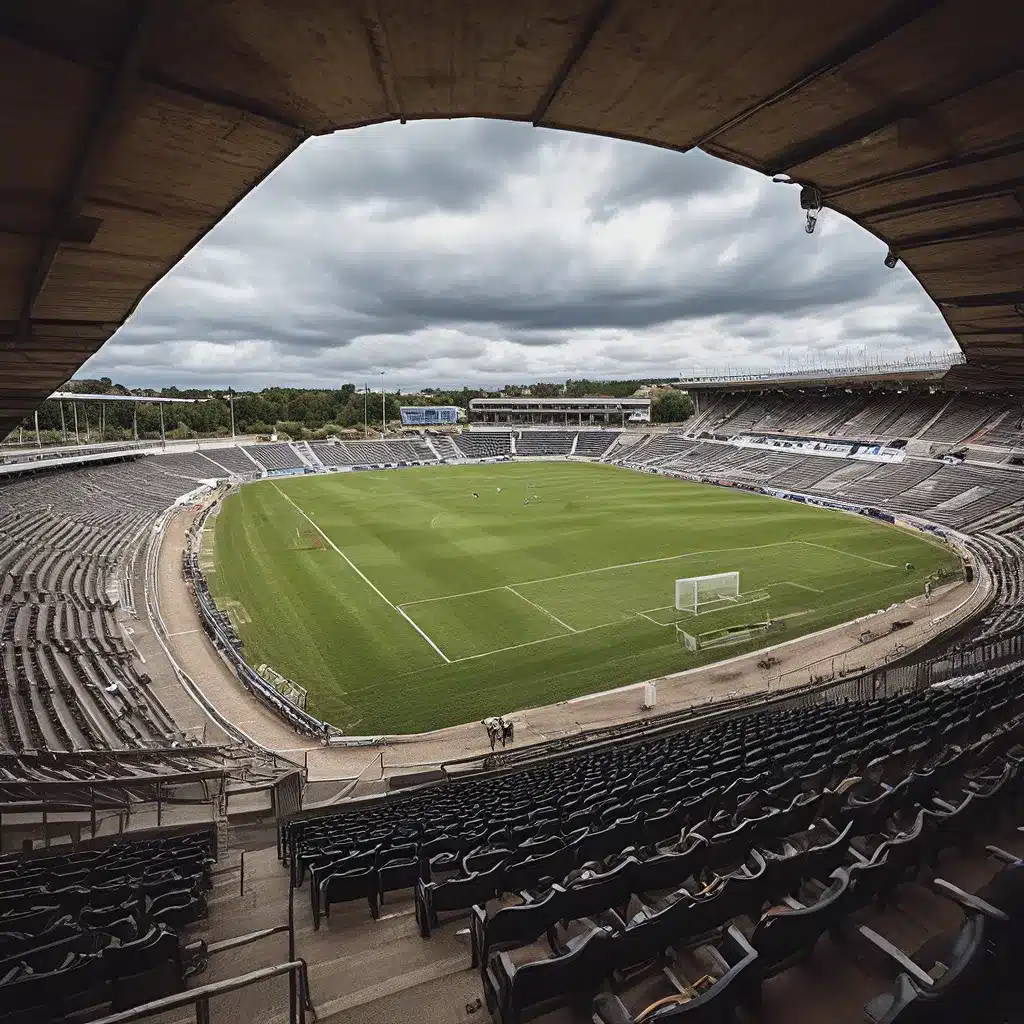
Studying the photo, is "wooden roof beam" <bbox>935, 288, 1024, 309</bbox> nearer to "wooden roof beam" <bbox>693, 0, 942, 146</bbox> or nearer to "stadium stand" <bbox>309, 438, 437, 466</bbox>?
"wooden roof beam" <bbox>693, 0, 942, 146</bbox>

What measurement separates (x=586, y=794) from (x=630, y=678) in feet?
43.4

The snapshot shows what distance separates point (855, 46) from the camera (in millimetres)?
3092

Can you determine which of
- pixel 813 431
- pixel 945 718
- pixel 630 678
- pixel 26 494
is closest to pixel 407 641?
pixel 630 678

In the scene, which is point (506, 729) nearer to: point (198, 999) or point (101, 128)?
point (198, 999)

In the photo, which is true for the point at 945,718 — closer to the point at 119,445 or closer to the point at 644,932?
the point at 644,932

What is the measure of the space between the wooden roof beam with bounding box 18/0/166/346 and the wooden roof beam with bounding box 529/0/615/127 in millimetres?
1830

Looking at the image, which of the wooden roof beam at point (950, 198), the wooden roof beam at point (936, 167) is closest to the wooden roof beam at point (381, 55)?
the wooden roof beam at point (936, 167)

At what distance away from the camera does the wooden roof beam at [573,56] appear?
289cm

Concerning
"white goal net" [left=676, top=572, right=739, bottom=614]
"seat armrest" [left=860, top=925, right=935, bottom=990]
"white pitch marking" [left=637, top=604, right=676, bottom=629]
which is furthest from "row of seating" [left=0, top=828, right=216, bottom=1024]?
"white goal net" [left=676, top=572, right=739, bottom=614]

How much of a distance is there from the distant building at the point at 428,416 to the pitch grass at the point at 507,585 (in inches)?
2620

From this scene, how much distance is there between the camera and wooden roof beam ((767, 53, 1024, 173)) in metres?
3.20

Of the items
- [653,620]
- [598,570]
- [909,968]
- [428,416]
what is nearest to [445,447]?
[428,416]

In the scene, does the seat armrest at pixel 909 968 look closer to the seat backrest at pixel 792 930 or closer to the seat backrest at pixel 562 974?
the seat backrest at pixel 792 930

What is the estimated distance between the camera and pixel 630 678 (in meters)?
21.5
